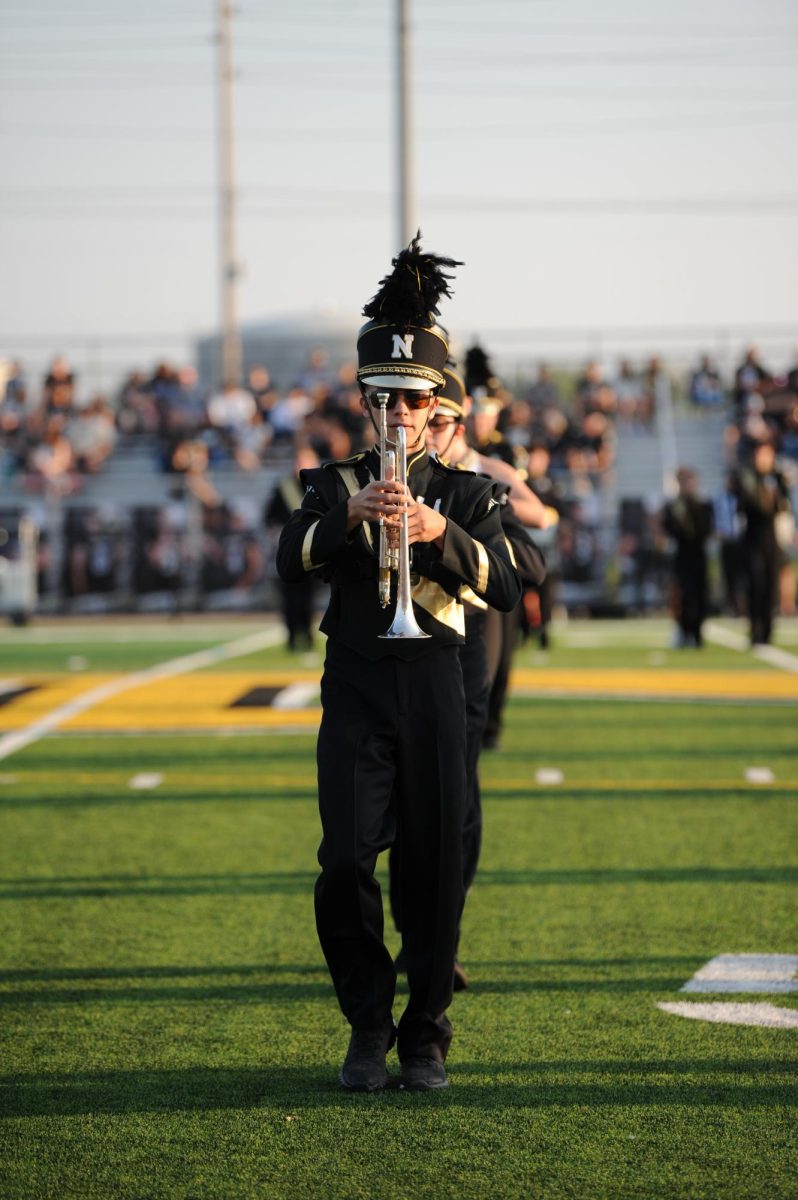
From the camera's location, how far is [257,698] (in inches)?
594

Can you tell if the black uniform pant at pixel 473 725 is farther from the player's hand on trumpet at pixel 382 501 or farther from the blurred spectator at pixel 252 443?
the blurred spectator at pixel 252 443

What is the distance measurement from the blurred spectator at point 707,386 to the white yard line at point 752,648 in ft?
23.8

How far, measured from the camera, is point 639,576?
26.9 metres

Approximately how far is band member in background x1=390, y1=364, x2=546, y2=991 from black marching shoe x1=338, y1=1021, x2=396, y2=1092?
928 millimetres

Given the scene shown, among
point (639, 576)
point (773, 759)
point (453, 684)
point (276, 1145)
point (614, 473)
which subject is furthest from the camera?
point (614, 473)

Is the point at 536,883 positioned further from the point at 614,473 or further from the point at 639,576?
the point at 614,473

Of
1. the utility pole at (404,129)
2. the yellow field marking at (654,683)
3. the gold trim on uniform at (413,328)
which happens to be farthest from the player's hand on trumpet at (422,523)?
the utility pole at (404,129)

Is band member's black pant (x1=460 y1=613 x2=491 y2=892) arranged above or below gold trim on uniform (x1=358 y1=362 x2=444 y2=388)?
below

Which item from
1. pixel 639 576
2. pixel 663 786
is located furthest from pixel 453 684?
pixel 639 576

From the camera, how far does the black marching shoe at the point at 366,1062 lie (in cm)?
492

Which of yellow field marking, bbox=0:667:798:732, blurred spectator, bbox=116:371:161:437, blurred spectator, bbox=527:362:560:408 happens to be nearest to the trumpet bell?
yellow field marking, bbox=0:667:798:732

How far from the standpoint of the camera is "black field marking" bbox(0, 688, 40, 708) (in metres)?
15.3

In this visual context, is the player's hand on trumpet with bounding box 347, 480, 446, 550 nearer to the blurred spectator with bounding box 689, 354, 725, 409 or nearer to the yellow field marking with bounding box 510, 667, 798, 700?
the yellow field marking with bounding box 510, 667, 798, 700

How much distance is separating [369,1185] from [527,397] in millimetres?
26690
